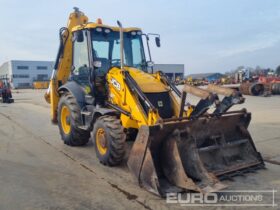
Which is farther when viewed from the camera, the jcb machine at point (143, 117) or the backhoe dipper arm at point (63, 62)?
the backhoe dipper arm at point (63, 62)

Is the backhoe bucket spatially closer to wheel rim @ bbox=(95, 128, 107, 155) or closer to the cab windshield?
wheel rim @ bbox=(95, 128, 107, 155)

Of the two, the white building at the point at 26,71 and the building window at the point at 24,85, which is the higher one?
the white building at the point at 26,71

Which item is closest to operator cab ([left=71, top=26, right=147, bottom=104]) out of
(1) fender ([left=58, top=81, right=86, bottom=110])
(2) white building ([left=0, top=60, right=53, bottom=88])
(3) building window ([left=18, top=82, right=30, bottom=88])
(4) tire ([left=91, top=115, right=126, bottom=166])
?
(1) fender ([left=58, top=81, right=86, bottom=110])

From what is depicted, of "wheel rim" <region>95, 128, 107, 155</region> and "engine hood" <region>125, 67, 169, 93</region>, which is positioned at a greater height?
"engine hood" <region>125, 67, 169, 93</region>

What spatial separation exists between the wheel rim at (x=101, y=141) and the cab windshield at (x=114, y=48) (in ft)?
5.33

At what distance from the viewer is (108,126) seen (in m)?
5.69

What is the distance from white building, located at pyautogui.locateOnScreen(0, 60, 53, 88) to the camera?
90.2 meters

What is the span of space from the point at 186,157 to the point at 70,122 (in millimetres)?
3403

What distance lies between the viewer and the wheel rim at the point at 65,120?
7.77 metres

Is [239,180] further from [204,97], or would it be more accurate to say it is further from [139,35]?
[139,35]

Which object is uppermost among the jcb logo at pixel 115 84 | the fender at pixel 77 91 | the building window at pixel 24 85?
the jcb logo at pixel 115 84

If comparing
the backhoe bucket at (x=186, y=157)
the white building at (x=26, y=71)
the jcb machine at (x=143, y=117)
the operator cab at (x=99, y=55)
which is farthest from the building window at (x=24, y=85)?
the backhoe bucket at (x=186, y=157)

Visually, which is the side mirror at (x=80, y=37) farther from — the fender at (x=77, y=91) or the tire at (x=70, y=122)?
the tire at (x=70, y=122)

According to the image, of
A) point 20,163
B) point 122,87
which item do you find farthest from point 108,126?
point 20,163
